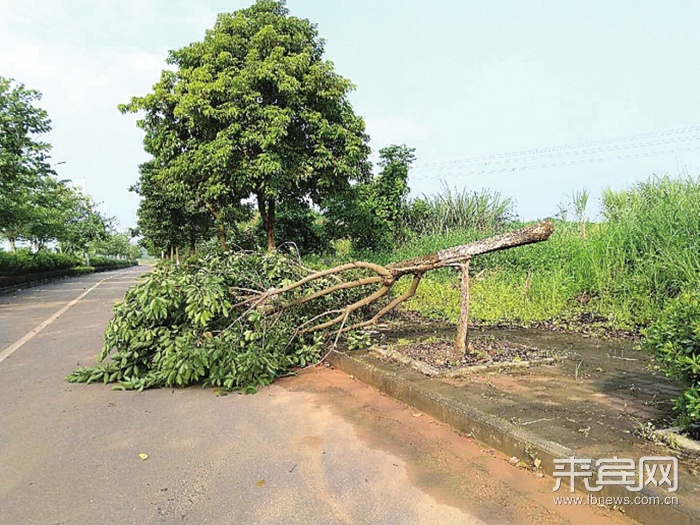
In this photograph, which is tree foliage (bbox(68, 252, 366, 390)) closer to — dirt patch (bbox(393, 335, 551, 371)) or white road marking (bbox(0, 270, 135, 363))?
dirt patch (bbox(393, 335, 551, 371))

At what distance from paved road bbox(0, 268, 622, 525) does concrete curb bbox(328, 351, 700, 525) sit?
0.09 metres

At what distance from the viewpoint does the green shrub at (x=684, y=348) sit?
113 inches

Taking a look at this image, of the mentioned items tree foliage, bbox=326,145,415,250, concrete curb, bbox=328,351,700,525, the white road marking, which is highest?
tree foliage, bbox=326,145,415,250

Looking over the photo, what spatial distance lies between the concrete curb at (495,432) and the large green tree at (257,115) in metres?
7.17

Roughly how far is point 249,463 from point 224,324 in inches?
105

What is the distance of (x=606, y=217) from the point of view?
10.3 meters

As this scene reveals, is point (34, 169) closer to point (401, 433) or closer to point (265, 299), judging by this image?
point (265, 299)

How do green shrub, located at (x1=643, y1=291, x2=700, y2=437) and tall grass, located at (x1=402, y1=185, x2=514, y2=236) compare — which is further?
tall grass, located at (x1=402, y1=185, x2=514, y2=236)

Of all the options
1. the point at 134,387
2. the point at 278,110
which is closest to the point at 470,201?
the point at 278,110

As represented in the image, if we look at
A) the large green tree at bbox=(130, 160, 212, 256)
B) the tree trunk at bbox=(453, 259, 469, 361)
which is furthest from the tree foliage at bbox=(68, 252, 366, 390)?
the large green tree at bbox=(130, 160, 212, 256)

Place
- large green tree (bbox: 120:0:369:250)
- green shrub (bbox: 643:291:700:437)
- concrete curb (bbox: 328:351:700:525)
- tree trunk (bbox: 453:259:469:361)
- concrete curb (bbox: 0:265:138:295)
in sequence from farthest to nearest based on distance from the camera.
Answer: concrete curb (bbox: 0:265:138:295) < large green tree (bbox: 120:0:369:250) < tree trunk (bbox: 453:259:469:361) < green shrub (bbox: 643:291:700:437) < concrete curb (bbox: 328:351:700:525)

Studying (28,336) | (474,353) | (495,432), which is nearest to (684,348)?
(495,432)

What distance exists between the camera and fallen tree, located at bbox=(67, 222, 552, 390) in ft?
16.8

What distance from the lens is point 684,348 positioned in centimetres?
299
